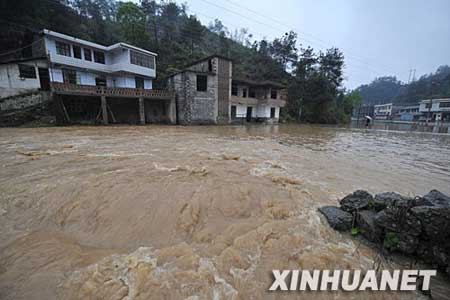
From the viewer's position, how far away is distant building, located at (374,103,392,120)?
193 ft

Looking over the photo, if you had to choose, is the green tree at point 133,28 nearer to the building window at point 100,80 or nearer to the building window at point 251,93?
the building window at point 100,80

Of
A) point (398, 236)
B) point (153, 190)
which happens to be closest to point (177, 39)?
point (153, 190)

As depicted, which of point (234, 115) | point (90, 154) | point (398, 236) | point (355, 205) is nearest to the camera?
point (398, 236)

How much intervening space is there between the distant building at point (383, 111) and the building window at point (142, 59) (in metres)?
64.4

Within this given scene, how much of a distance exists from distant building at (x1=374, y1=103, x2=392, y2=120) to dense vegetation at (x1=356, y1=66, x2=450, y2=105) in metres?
6.46

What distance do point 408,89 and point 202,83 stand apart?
82150 mm

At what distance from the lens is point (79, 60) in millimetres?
19109

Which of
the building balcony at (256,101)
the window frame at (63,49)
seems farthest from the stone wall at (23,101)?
the building balcony at (256,101)

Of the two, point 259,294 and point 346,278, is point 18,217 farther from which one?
point 346,278

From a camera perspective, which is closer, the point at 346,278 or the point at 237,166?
the point at 346,278

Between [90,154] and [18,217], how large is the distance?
3.88 m

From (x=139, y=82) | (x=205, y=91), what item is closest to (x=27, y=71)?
(x=139, y=82)
